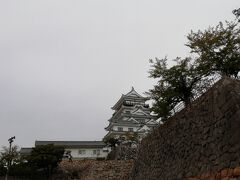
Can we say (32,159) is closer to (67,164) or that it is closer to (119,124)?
(67,164)

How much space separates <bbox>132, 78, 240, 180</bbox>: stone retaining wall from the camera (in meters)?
8.64

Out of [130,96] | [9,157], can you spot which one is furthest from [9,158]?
[130,96]

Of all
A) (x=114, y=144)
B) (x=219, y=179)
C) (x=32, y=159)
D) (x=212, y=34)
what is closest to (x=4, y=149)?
(x=32, y=159)

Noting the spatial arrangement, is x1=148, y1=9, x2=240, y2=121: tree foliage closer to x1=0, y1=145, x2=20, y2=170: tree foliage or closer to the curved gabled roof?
x1=0, y1=145, x2=20, y2=170: tree foliage

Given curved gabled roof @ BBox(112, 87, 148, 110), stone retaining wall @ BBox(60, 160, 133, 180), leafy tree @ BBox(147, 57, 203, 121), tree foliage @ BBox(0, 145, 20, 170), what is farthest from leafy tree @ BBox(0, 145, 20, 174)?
curved gabled roof @ BBox(112, 87, 148, 110)

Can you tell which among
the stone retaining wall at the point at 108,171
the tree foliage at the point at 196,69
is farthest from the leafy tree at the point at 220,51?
the stone retaining wall at the point at 108,171

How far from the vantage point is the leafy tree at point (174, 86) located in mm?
14551

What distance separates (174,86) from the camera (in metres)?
15.0

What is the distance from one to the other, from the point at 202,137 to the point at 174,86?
16.3ft

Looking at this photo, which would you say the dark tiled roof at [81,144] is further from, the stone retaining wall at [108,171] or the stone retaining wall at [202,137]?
the stone retaining wall at [202,137]

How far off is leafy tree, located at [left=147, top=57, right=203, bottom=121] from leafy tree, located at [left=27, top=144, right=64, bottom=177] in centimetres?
1419

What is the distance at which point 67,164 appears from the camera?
28672mm

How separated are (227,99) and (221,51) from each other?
16.9ft

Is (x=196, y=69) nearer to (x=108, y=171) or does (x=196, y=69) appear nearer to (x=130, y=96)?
Result: (x=108, y=171)
